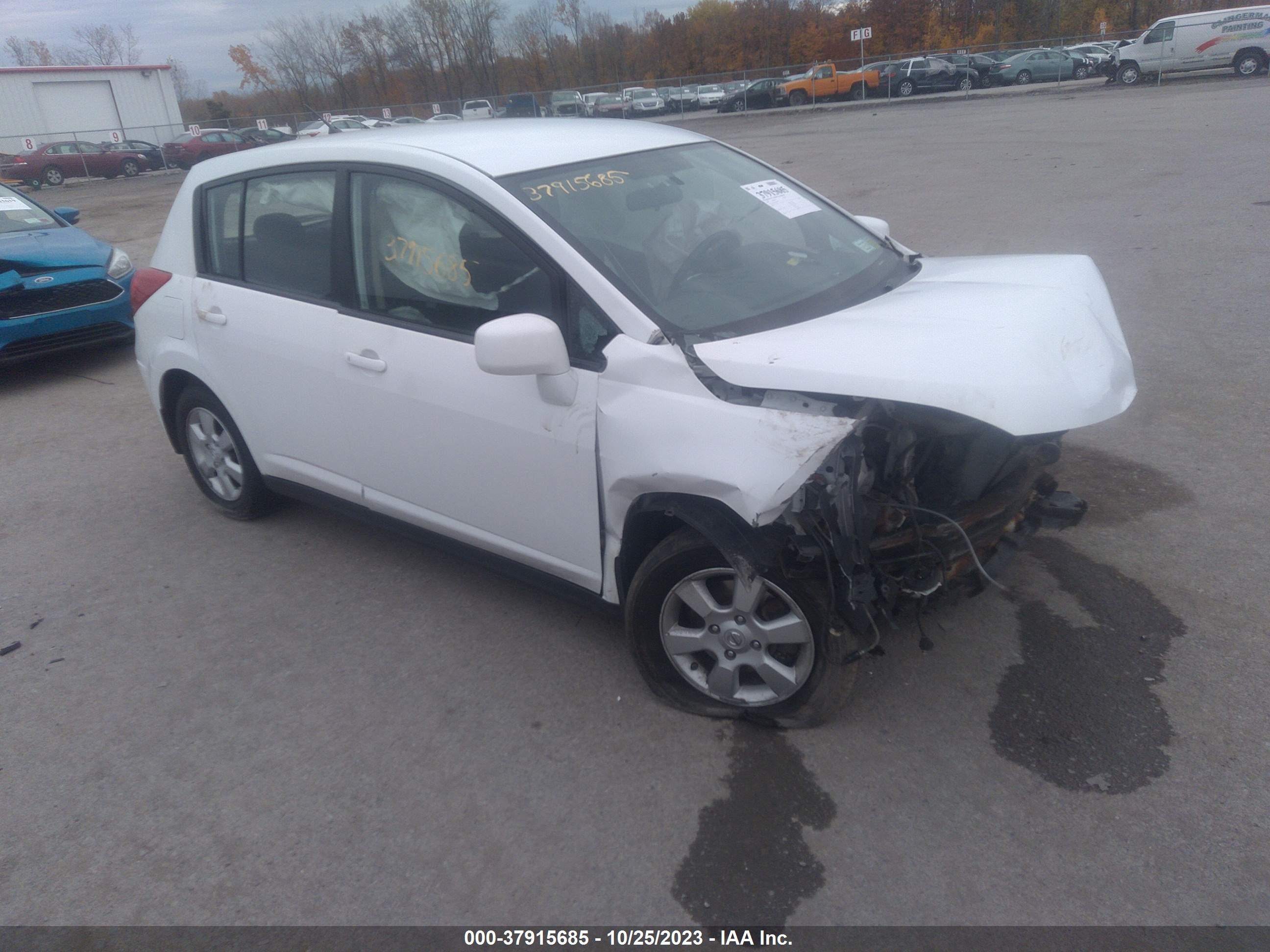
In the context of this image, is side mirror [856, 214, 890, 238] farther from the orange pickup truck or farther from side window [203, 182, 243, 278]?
the orange pickup truck

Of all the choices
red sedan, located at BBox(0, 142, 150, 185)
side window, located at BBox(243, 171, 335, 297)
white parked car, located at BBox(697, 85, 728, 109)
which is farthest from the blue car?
white parked car, located at BBox(697, 85, 728, 109)

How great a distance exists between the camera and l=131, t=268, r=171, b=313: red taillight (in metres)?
4.55

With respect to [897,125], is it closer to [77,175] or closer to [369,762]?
[369,762]

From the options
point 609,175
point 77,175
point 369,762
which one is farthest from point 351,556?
point 77,175

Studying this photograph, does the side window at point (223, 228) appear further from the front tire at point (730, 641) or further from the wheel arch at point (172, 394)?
the front tire at point (730, 641)

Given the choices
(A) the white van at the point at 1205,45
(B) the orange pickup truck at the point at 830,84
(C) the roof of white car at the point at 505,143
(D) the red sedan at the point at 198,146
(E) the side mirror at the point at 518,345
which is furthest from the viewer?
(B) the orange pickup truck at the point at 830,84

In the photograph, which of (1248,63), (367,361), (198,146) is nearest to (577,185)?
(367,361)

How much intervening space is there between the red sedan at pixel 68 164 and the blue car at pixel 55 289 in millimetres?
29967

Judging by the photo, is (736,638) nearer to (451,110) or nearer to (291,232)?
(291,232)

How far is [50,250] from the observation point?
A: 24.6ft

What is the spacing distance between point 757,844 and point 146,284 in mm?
4023

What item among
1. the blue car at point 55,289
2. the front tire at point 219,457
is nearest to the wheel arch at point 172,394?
the front tire at point 219,457

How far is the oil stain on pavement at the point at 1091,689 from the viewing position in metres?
2.78

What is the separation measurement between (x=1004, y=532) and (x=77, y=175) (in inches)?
1552
